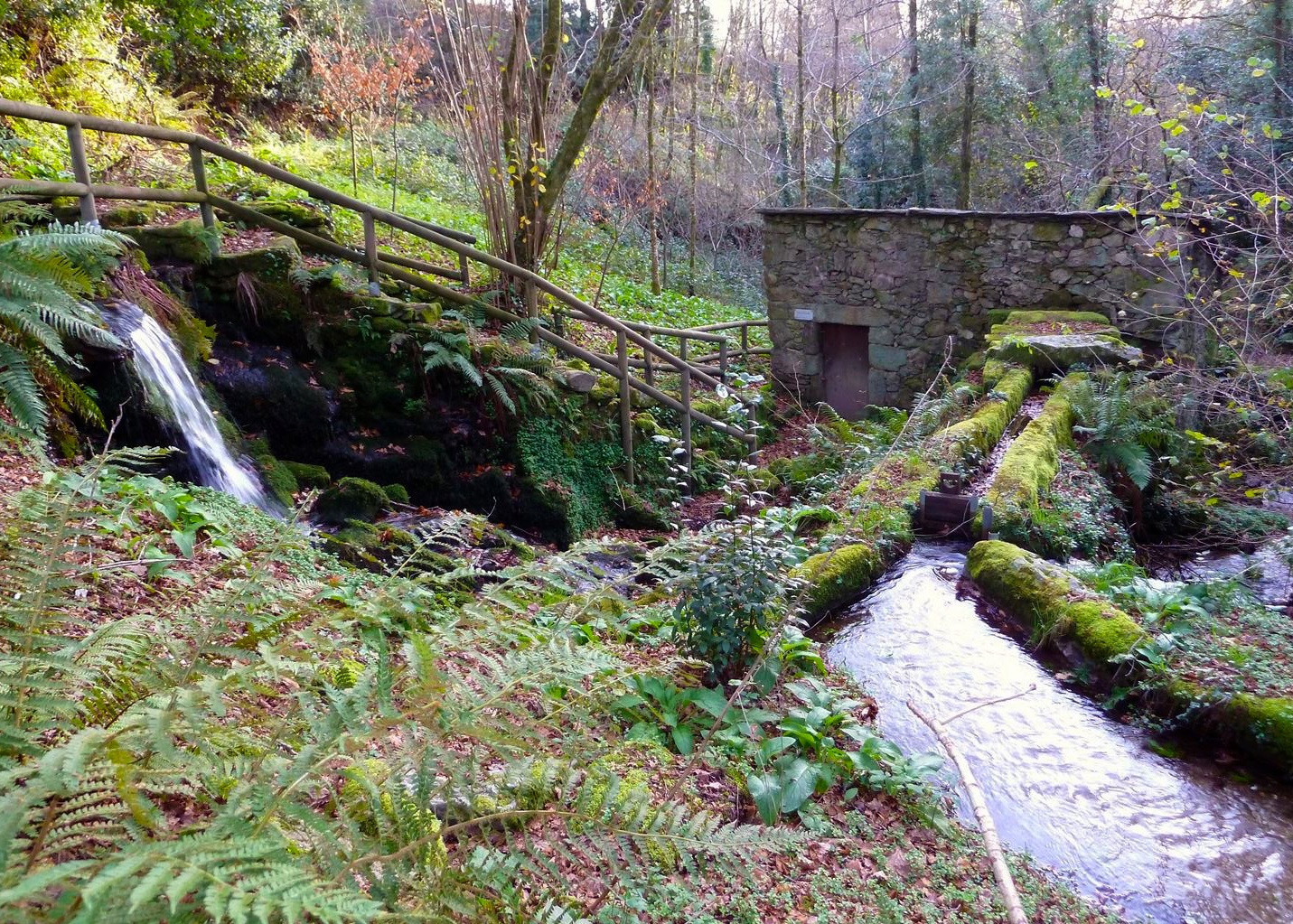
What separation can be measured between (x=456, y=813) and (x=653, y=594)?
97.0 inches

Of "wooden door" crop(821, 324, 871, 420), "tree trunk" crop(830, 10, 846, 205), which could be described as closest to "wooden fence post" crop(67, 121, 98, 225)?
"wooden door" crop(821, 324, 871, 420)

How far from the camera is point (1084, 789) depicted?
3453 mm

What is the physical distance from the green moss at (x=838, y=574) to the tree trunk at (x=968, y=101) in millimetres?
13281

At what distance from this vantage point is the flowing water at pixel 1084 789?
2.92 meters

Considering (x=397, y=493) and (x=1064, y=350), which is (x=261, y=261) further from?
(x=1064, y=350)

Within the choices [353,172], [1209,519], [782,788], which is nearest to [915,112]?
[353,172]

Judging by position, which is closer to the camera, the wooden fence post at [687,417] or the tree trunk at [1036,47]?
the wooden fence post at [687,417]

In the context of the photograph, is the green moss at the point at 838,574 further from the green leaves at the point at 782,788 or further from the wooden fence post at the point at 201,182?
the wooden fence post at the point at 201,182

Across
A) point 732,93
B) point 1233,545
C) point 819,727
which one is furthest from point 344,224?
point 732,93

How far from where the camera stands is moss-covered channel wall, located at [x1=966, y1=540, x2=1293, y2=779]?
355 cm

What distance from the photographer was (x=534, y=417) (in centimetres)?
721

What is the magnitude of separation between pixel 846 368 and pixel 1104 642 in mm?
8002

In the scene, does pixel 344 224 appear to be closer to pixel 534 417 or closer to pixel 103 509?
pixel 534 417

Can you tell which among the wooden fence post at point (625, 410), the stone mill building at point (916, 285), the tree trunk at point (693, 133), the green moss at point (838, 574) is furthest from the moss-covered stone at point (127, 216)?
the tree trunk at point (693, 133)
